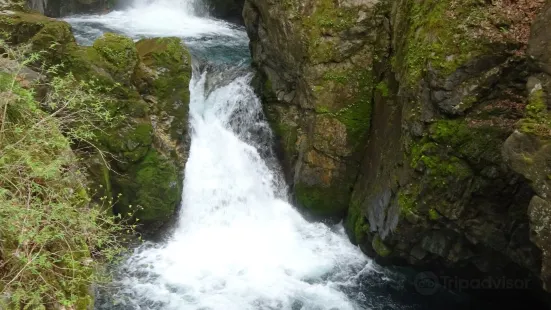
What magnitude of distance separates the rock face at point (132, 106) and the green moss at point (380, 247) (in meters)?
4.40

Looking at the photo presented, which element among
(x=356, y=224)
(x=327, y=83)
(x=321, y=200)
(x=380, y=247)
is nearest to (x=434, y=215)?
(x=380, y=247)

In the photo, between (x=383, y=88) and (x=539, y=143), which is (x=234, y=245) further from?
(x=539, y=143)

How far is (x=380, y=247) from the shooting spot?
850cm

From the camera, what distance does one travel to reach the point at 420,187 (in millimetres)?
7168

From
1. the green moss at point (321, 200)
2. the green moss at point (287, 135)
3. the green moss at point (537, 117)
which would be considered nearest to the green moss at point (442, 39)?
the green moss at point (537, 117)

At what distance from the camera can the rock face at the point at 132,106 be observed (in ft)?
25.7

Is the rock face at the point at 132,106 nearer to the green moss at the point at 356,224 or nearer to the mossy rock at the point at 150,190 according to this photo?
the mossy rock at the point at 150,190

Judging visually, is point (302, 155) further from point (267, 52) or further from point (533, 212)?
point (533, 212)

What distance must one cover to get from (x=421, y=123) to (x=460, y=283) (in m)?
3.50

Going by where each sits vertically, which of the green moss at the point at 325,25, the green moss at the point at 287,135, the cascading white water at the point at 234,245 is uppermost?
the green moss at the point at 325,25

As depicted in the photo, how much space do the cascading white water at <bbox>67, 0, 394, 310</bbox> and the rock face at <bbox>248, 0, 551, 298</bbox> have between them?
695 mm

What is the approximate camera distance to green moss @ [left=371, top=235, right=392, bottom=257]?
8.37m

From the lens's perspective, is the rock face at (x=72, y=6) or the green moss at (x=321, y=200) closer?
the green moss at (x=321, y=200)

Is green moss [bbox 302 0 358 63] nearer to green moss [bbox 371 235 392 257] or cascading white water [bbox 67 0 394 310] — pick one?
cascading white water [bbox 67 0 394 310]
